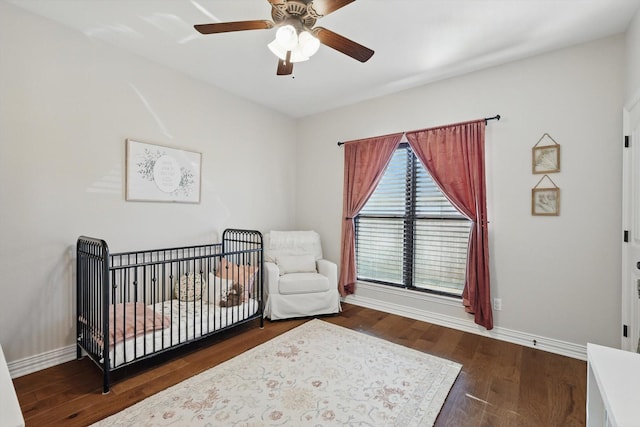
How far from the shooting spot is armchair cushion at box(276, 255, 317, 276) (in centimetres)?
347

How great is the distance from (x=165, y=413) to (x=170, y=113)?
257 centimetres

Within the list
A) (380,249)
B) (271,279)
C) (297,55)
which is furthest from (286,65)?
(380,249)

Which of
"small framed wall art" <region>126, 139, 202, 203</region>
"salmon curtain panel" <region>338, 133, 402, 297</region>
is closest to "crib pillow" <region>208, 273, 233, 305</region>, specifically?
"small framed wall art" <region>126, 139, 202, 203</region>

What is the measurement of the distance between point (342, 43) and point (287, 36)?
1.21ft

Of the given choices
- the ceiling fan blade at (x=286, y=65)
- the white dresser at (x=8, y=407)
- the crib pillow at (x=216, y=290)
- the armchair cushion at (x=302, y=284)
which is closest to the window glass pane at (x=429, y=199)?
the armchair cushion at (x=302, y=284)

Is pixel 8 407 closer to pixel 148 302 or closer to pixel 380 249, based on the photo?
pixel 148 302

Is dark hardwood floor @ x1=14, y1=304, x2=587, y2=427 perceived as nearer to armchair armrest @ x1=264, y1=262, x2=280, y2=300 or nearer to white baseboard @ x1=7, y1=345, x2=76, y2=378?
white baseboard @ x1=7, y1=345, x2=76, y2=378

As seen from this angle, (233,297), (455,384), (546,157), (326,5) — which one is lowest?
(455,384)

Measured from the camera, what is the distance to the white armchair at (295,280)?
319 cm

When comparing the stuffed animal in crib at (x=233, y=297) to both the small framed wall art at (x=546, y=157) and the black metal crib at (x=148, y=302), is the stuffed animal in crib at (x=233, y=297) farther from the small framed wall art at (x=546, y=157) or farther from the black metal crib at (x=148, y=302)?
the small framed wall art at (x=546, y=157)

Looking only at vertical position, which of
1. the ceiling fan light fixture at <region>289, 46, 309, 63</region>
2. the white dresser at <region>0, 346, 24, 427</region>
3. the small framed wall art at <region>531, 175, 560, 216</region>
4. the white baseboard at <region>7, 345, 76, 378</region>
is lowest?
the white baseboard at <region>7, 345, 76, 378</region>

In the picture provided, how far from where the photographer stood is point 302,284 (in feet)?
10.6

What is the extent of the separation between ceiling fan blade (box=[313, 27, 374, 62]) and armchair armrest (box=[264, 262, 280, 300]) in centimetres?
223

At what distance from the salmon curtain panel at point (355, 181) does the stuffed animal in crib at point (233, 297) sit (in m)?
1.42
